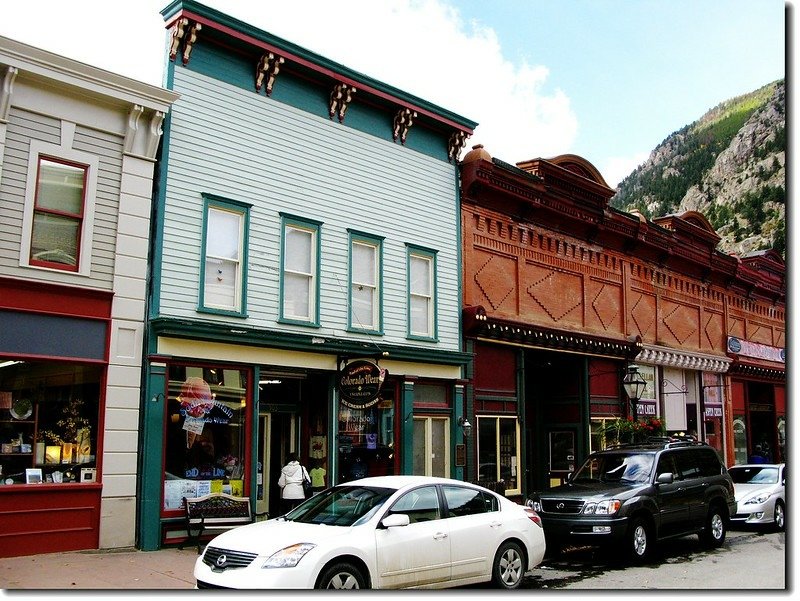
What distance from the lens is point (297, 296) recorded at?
16844 mm

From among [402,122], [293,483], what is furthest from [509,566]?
[402,122]

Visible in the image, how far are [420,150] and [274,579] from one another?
13.2 meters

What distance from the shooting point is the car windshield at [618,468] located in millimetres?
15094

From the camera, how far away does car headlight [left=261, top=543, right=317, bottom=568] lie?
8.98m

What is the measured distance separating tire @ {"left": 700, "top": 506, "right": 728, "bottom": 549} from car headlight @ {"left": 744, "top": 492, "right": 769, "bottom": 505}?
2617 mm

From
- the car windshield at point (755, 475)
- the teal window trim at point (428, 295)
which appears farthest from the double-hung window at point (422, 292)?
the car windshield at point (755, 475)

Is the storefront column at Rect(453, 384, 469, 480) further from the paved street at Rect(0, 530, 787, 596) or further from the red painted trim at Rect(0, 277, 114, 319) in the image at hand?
the red painted trim at Rect(0, 277, 114, 319)

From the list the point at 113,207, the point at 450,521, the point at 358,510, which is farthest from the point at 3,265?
the point at 450,521

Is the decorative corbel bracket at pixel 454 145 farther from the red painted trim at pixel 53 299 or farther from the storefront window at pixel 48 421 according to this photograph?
the storefront window at pixel 48 421

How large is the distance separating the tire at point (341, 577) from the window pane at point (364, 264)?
9.23 m

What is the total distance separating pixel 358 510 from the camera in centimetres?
1043

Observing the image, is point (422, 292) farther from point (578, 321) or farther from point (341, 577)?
point (341, 577)

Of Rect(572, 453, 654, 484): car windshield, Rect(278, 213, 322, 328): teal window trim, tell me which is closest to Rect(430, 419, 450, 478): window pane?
Rect(572, 453, 654, 484): car windshield

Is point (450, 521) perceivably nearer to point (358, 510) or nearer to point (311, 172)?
point (358, 510)
